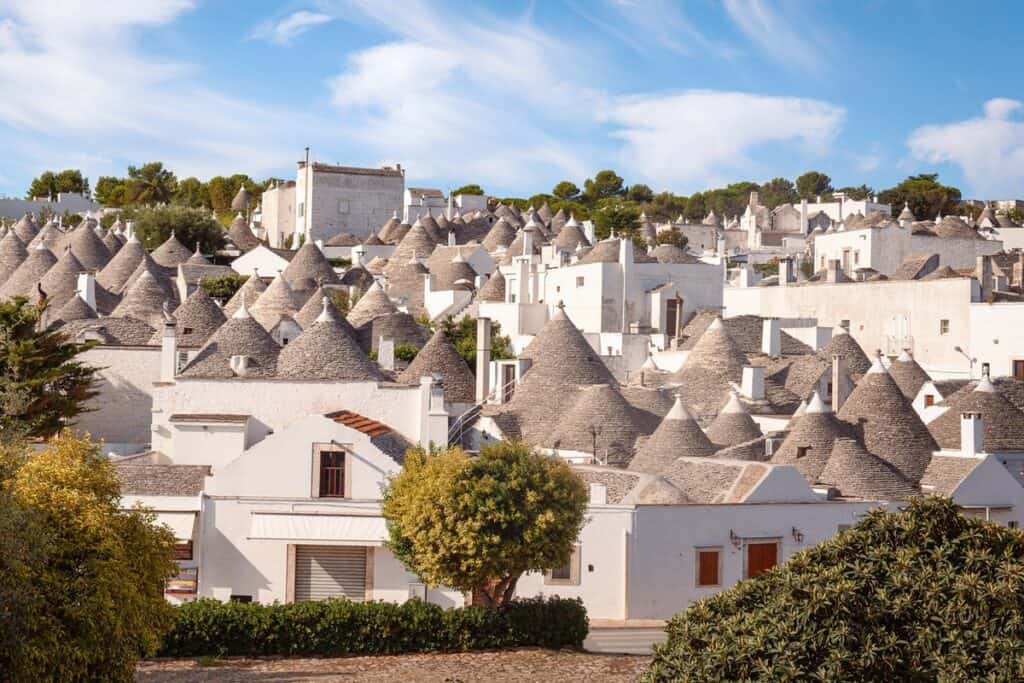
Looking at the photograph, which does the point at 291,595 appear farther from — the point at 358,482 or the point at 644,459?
the point at 644,459

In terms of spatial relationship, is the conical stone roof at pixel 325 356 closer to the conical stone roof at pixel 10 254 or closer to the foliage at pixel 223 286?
the foliage at pixel 223 286

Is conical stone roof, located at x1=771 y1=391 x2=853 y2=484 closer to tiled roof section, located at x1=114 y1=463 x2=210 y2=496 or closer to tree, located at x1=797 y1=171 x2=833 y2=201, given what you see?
tiled roof section, located at x1=114 y1=463 x2=210 y2=496

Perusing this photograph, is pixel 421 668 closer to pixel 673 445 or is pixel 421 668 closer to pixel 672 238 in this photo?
pixel 673 445

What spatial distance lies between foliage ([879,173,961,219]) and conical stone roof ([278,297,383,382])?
87111 mm

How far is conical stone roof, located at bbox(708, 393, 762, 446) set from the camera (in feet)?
125

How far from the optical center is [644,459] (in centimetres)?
3572

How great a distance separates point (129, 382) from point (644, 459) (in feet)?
60.2

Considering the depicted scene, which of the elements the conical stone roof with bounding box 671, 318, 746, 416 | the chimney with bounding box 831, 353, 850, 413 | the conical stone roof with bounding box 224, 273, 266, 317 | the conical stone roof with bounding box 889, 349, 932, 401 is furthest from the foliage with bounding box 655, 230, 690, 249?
the chimney with bounding box 831, 353, 850, 413

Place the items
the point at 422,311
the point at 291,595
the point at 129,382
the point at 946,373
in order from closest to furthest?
the point at 291,595
the point at 129,382
the point at 946,373
the point at 422,311

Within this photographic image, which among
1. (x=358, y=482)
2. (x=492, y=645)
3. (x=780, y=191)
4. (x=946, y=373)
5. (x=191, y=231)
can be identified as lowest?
(x=492, y=645)

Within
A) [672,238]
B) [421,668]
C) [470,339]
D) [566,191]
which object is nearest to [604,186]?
[566,191]

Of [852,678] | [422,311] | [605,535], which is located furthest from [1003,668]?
[422,311]

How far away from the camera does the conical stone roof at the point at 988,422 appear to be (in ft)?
128

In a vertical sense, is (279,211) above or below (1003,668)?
above
